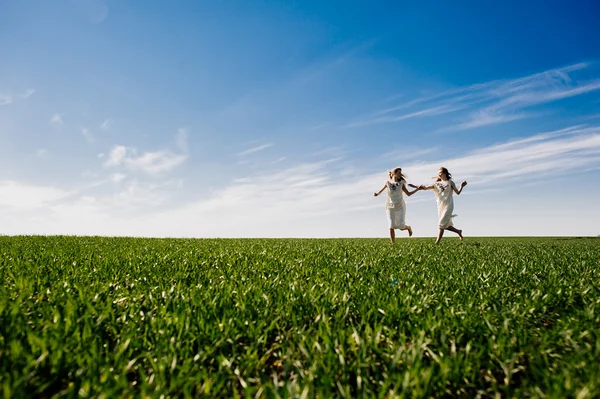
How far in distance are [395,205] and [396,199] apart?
232mm

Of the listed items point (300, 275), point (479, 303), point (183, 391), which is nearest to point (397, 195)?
point (300, 275)

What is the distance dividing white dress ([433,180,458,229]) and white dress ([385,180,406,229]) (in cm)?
127

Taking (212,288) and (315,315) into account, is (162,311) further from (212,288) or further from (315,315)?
(315,315)

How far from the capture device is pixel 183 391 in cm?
200

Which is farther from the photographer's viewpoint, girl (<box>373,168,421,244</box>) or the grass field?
girl (<box>373,168,421,244</box>)

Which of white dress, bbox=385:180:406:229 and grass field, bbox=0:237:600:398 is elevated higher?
white dress, bbox=385:180:406:229

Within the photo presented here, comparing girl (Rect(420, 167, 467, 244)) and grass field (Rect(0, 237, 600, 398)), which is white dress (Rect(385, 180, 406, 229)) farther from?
grass field (Rect(0, 237, 600, 398))

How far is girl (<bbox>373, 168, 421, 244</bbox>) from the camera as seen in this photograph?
553 inches

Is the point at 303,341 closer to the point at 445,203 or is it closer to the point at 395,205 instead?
the point at 395,205

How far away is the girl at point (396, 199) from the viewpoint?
46.1ft

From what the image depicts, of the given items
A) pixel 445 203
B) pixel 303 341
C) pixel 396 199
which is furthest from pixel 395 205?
pixel 303 341

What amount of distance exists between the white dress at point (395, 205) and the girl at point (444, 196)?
89 centimetres

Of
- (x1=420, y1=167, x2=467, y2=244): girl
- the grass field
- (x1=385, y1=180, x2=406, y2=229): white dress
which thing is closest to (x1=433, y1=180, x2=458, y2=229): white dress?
(x1=420, y1=167, x2=467, y2=244): girl

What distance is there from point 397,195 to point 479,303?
10613mm
